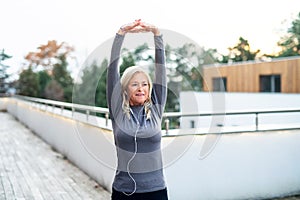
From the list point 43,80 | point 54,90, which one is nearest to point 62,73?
point 43,80

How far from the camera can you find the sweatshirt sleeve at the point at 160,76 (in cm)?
137

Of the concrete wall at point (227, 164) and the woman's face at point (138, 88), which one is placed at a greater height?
the woman's face at point (138, 88)

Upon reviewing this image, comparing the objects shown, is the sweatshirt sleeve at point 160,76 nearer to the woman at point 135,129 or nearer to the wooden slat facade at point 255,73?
the woman at point 135,129

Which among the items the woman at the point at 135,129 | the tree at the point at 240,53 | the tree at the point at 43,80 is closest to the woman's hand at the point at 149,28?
the woman at the point at 135,129

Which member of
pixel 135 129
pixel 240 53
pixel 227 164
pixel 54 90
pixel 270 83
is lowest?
pixel 227 164

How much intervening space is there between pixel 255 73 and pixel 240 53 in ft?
33.1

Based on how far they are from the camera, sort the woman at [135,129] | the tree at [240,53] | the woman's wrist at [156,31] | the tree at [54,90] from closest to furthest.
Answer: the woman at [135,129]
the woman's wrist at [156,31]
the tree at [54,90]
the tree at [240,53]

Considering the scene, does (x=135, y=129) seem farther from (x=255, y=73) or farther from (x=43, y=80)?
(x=43, y=80)

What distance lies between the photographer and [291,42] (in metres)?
19.5

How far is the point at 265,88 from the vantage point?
12.2 metres

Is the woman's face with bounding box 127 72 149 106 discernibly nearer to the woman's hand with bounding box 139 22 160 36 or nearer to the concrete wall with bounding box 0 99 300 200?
the woman's hand with bounding box 139 22 160 36

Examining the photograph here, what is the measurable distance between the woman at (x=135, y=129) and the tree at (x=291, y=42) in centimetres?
1869

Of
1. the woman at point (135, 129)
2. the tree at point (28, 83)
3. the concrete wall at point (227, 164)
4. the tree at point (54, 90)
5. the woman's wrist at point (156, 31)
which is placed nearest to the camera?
the woman at point (135, 129)

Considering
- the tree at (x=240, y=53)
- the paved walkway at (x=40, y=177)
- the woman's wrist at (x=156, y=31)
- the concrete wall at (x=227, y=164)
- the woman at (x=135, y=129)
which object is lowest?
the paved walkway at (x=40, y=177)
